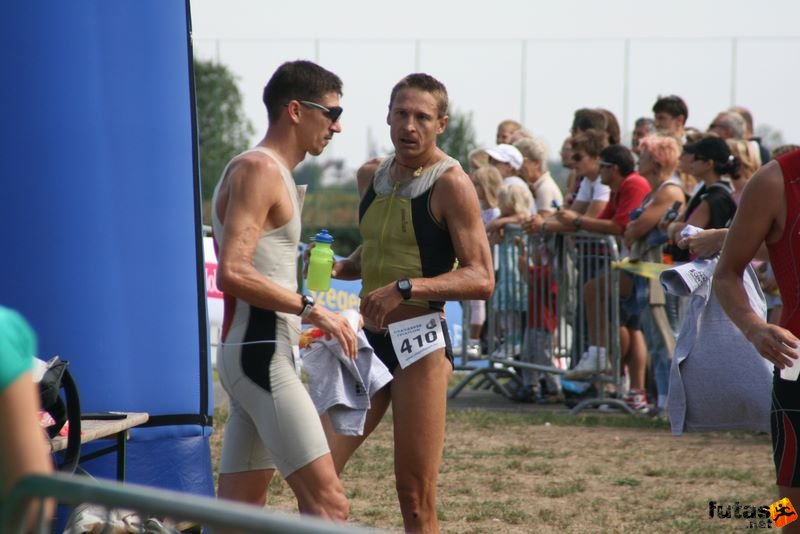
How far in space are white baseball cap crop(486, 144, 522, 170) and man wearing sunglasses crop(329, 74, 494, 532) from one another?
6.04 metres

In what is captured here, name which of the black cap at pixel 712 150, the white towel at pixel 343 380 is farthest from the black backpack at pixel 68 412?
the black cap at pixel 712 150

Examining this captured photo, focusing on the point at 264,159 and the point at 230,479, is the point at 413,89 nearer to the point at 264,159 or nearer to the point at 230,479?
the point at 264,159

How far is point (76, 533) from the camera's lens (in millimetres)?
4352

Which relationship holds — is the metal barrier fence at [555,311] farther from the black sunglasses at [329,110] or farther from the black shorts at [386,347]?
the black sunglasses at [329,110]

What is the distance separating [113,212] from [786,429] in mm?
3051

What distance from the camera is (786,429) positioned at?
154 inches

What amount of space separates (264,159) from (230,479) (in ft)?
3.50

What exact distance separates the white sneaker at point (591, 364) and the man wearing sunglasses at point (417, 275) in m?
5.39

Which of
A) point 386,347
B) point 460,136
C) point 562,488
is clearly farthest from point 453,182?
point 460,136

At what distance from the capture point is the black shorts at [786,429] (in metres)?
3.87

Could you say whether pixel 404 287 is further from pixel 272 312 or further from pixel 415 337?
pixel 272 312

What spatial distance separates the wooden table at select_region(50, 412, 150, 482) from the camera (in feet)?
16.0

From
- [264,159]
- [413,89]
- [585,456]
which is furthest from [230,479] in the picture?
[585,456]

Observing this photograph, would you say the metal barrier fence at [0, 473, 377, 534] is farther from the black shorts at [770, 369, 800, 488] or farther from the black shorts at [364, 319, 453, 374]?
the black shorts at [364, 319, 453, 374]
